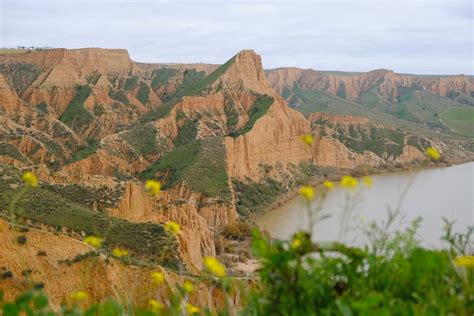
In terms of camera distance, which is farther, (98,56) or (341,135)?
(98,56)

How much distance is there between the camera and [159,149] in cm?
5388

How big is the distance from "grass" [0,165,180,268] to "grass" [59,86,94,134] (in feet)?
131

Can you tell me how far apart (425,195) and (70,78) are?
50.2m

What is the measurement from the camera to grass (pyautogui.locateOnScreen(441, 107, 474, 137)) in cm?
9647

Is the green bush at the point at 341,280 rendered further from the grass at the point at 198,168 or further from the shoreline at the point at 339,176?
the grass at the point at 198,168

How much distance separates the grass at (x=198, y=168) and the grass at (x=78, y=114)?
54.6 feet

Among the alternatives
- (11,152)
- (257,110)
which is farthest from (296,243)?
(257,110)

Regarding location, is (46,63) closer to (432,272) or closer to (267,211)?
(267,211)

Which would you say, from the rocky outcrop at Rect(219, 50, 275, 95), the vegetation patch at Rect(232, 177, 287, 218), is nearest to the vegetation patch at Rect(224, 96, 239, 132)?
the rocky outcrop at Rect(219, 50, 275, 95)

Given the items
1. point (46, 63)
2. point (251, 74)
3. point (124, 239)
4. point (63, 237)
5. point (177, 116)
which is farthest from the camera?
point (46, 63)

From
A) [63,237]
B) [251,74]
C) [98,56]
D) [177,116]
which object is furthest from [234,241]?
[98,56]

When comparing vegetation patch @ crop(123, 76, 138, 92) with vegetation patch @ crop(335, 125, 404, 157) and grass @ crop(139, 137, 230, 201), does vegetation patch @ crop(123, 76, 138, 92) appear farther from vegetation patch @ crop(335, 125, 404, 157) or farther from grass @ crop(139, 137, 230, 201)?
grass @ crop(139, 137, 230, 201)

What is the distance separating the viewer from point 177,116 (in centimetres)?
6094

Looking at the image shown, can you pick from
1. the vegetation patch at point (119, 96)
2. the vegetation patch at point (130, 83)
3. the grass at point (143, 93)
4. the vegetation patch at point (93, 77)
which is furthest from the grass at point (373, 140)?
the vegetation patch at point (93, 77)
